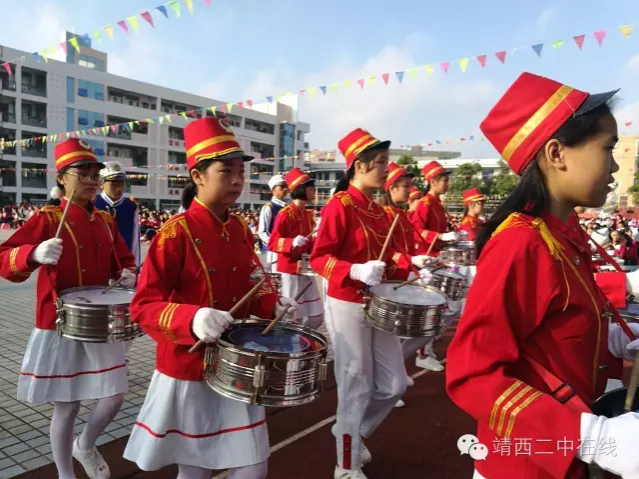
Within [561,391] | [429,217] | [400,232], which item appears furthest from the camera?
[429,217]

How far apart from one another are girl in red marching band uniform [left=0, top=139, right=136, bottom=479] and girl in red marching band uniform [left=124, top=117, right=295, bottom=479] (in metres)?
0.97

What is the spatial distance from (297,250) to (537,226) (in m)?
4.96

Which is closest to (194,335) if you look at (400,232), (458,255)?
(400,232)

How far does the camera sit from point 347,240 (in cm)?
362

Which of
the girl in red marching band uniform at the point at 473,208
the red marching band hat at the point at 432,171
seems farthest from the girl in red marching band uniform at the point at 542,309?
the girl in red marching band uniform at the point at 473,208

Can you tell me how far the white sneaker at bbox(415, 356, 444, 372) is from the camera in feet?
19.5

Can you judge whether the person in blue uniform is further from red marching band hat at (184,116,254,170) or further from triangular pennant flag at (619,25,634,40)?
triangular pennant flag at (619,25,634,40)

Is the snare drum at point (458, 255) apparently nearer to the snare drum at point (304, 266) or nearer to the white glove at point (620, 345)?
the snare drum at point (304, 266)

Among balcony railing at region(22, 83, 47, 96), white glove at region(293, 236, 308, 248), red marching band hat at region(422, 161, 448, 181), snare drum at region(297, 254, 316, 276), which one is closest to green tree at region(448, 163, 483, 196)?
red marching band hat at region(422, 161, 448, 181)

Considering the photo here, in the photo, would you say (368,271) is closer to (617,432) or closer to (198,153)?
(198,153)

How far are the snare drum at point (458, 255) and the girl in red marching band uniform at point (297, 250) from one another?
1.82 m

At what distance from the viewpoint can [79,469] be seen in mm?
3488

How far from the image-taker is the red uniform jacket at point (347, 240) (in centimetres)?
341

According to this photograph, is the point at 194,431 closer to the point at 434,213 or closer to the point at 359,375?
the point at 359,375
